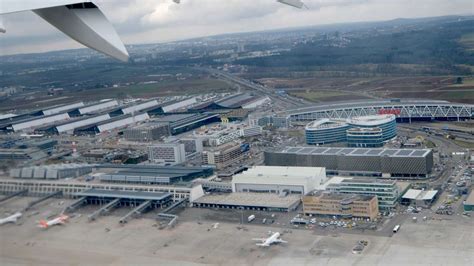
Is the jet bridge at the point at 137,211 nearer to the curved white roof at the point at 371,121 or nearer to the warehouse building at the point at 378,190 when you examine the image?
the warehouse building at the point at 378,190

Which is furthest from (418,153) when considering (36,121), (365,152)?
(36,121)

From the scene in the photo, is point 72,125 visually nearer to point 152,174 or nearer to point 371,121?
point 152,174

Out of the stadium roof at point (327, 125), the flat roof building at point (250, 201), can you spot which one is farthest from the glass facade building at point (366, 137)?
the flat roof building at point (250, 201)

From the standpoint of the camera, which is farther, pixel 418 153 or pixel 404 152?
pixel 404 152

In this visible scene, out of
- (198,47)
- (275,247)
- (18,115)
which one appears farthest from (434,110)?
(198,47)

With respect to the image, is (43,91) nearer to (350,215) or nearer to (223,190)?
(223,190)

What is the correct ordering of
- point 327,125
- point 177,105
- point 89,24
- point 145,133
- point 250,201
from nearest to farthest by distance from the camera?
point 89,24 → point 250,201 → point 327,125 → point 145,133 → point 177,105
